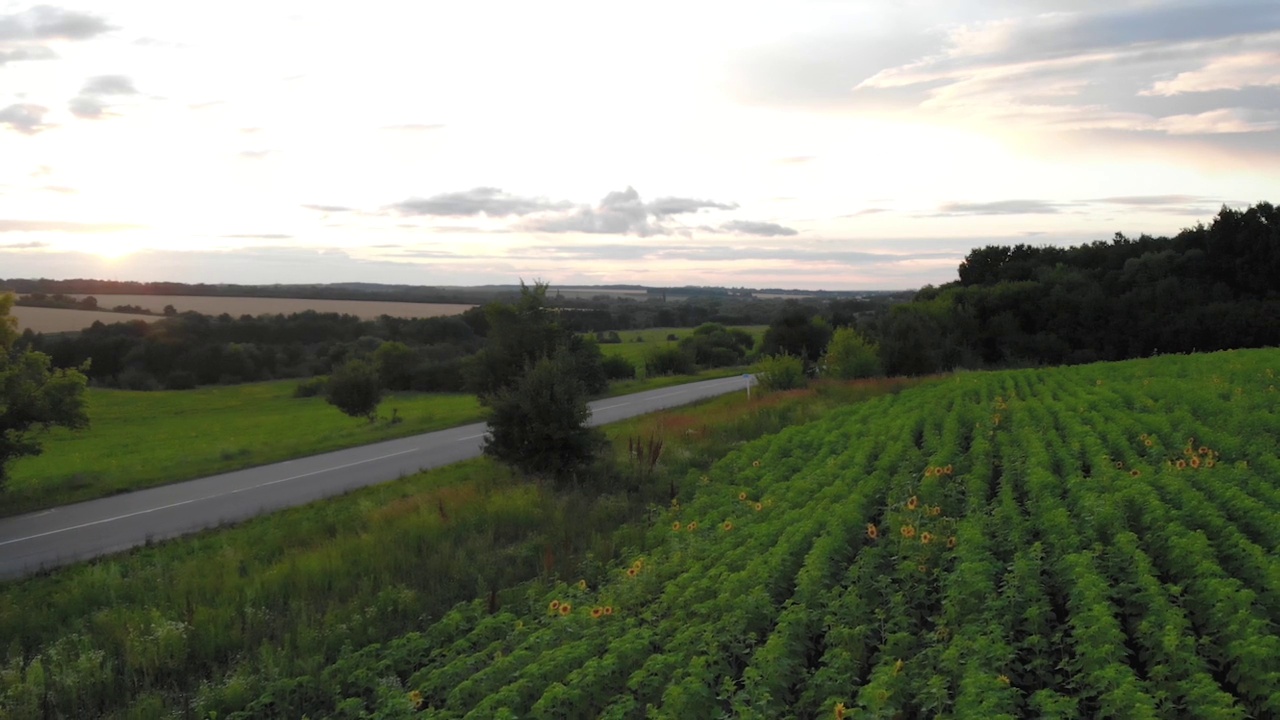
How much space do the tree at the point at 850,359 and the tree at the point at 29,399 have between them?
86.1 ft

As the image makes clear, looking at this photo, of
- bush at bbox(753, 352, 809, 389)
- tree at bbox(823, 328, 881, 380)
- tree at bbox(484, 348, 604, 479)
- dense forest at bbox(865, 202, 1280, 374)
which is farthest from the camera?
dense forest at bbox(865, 202, 1280, 374)

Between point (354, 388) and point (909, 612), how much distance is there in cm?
2417

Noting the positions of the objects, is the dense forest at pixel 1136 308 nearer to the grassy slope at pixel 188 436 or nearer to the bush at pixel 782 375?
the bush at pixel 782 375

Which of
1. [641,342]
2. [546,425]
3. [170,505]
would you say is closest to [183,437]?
[170,505]

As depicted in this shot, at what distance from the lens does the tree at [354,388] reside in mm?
28188

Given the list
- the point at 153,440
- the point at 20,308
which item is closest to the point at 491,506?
the point at 153,440

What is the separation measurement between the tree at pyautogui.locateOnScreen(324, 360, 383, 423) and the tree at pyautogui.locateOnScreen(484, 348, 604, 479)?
14.3 metres

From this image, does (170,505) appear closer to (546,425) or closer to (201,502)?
(201,502)

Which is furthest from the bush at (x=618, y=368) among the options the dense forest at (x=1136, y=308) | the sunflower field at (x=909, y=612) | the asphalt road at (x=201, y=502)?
the sunflower field at (x=909, y=612)

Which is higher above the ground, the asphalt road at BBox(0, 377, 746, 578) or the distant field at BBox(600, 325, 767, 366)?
the distant field at BBox(600, 325, 767, 366)

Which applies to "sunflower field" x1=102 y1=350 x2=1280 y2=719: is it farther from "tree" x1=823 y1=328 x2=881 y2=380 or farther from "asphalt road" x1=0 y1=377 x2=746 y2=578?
"tree" x1=823 y1=328 x2=881 y2=380

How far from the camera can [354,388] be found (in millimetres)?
28312

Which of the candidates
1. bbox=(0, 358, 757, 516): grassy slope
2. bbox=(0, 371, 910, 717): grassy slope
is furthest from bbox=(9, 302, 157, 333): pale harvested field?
bbox=(0, 371, 910, 717): grassy slope

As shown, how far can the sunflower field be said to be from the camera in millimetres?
5766
